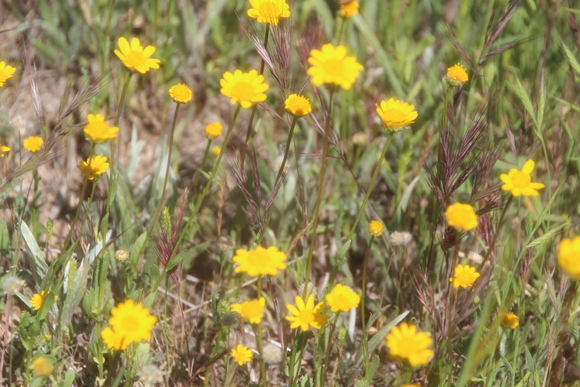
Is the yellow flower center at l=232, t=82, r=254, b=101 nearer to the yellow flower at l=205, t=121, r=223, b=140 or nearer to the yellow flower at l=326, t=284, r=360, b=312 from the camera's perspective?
the yellow flower at l=205, t=121, r=223, b=140

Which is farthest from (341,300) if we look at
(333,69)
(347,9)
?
(347,9)

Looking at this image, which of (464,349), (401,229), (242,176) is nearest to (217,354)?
(242,176)

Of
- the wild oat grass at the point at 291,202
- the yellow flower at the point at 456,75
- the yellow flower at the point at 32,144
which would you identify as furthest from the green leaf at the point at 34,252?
the yellow flower at the point at 456,75

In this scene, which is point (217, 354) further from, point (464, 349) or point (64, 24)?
point (64, 24)

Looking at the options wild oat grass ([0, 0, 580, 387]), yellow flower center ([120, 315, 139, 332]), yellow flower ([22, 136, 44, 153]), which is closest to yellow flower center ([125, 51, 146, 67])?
wild oat grass ([0, 0, 580, 387])

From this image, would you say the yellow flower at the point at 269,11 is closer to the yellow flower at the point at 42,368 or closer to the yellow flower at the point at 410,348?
the yellow flower at the point at 410,348
